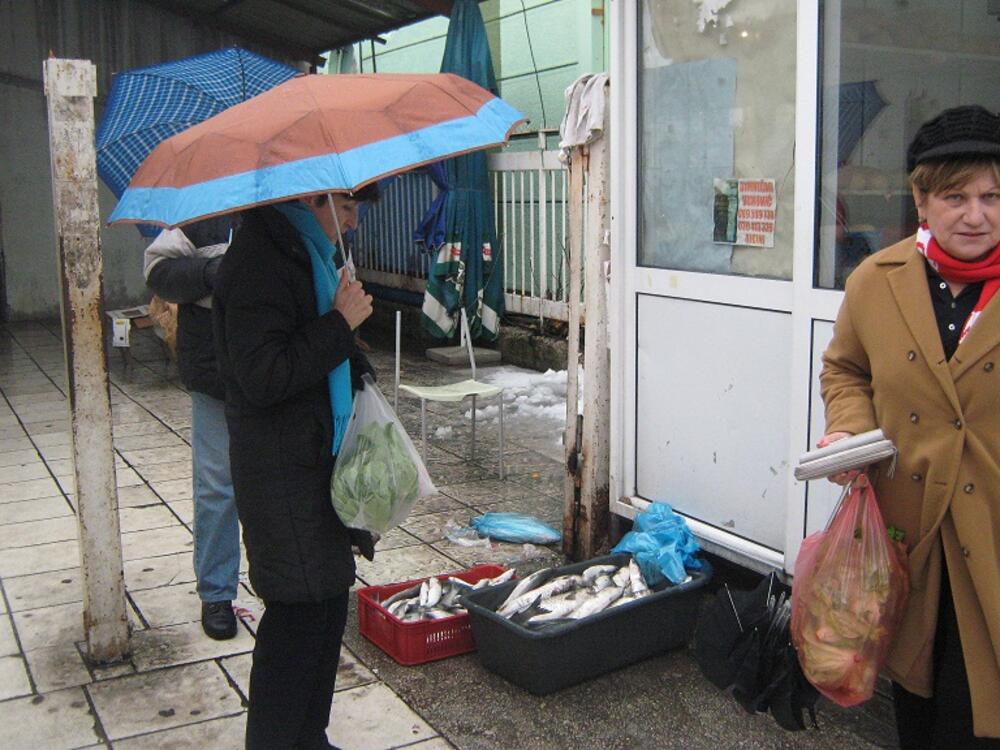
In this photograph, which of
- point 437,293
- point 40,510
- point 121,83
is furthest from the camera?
point 437,293

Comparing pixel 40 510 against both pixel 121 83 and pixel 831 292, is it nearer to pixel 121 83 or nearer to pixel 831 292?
pixel 121 83

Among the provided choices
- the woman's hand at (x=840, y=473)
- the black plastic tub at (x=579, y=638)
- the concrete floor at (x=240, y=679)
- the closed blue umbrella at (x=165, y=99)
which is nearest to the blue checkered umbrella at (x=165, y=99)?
the closed blue umbrella at (x=165, y=99)

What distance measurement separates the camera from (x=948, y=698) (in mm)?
2361

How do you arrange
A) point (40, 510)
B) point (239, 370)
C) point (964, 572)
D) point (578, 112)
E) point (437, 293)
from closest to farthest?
point (964, 572), point (239, 370), point (578, 112), point (40, 510), point (437, 293)

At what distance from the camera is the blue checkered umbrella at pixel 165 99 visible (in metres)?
6.61

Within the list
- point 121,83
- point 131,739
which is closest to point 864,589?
point 131,739

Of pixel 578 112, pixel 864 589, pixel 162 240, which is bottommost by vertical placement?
pixel 864 589

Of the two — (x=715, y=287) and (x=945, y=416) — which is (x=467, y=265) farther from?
(x=945, y=416)

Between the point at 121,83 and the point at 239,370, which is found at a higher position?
the point at 121,83

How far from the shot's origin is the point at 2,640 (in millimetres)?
4246

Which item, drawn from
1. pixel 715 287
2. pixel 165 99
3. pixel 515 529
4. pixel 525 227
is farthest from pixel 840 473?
pixel 525 227

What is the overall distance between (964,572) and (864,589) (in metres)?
0.21

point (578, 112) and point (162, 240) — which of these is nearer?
point (162, 240)

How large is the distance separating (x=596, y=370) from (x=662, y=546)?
955 mm
